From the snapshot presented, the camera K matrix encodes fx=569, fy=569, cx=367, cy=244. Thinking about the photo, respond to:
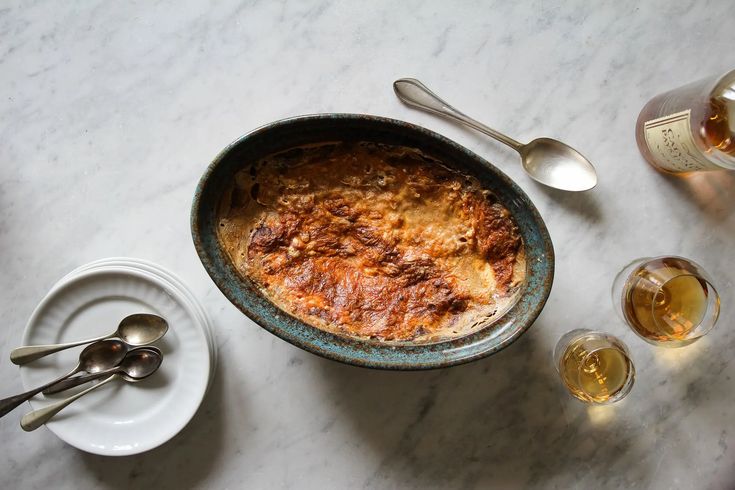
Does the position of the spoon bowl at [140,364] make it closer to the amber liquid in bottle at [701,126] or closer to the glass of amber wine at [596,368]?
the glass of amber wine at [596,368]

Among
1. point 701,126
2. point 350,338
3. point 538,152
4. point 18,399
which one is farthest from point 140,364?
point 701,126

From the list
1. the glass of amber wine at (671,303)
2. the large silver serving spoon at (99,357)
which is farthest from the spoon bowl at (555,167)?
the large silver serving spoon at (99,357)

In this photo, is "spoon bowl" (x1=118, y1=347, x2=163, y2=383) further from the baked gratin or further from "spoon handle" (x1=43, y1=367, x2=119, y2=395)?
the baked gratin

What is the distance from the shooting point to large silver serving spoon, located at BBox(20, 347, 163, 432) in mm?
1410

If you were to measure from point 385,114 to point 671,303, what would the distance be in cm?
90

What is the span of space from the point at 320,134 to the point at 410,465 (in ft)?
3.07

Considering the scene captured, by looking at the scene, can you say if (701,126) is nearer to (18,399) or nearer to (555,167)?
(555,167)

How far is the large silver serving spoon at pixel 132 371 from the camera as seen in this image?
1.41m

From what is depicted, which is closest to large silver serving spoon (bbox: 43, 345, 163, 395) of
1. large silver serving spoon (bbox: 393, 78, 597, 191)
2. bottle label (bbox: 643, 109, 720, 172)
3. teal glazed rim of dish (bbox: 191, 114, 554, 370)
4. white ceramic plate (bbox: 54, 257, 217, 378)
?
white ceramic plate (bbox: 54, 257, 217, 378)

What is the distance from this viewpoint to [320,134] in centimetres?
139

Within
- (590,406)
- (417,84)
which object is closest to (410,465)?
(590,406)

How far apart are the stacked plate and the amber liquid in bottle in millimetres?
1275

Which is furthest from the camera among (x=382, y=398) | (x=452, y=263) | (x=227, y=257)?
(x=382, y=398)

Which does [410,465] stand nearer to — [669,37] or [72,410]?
[72,410]
